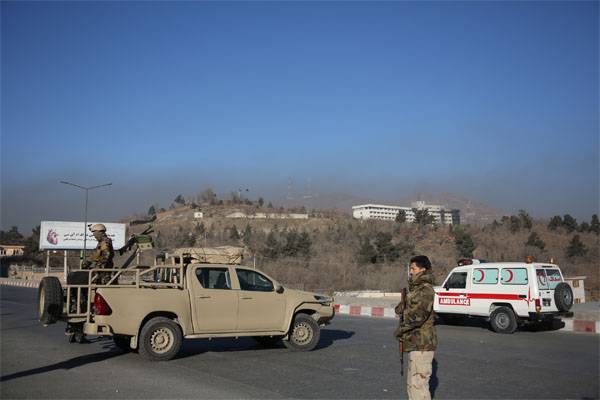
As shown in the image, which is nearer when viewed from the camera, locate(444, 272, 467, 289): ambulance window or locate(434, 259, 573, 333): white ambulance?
locate(434, 259, 573, 333): white ambulance

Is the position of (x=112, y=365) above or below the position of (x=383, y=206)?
below

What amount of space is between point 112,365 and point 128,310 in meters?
0.99

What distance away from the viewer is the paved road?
8305 millimetres

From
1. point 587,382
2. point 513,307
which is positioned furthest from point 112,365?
point 513,307

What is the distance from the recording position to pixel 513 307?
16.3 m

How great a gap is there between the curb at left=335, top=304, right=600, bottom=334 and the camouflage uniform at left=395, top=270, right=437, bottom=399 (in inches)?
487

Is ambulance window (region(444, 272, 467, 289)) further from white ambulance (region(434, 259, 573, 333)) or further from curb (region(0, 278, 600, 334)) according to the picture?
curb (region(0, 278, 600, 334))

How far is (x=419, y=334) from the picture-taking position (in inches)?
252

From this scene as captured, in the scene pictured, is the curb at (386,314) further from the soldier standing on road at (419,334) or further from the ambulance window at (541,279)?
the soldier standing on road at (419,334)

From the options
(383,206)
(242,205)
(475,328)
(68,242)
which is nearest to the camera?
(475,328)

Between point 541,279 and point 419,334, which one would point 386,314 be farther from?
point 419,334

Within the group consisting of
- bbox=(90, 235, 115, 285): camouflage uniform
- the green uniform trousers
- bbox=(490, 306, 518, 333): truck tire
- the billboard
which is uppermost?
the billboard

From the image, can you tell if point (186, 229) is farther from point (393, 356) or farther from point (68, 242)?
point (393, 356)

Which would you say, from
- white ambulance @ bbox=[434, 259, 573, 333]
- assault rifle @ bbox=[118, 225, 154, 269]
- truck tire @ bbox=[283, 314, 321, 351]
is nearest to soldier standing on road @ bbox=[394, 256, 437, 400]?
truck tire @ bbox=[283, 314, 321, 351]
